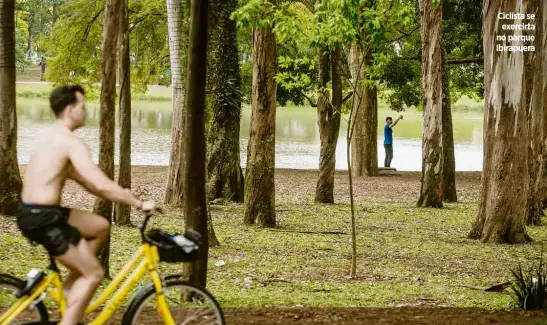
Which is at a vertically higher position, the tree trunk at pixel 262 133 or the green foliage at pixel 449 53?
the green foliage at pixel 449 53

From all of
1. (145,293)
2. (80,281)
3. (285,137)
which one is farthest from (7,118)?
(285,137)

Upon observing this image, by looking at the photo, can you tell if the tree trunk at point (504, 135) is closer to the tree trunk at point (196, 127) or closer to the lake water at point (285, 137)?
the tree trunk at point (196, 127)

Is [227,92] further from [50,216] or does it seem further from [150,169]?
[50,216]

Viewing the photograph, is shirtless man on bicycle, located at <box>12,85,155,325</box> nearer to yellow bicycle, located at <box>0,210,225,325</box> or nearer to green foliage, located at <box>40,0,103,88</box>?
yellow bicycle, located at <box>0,210,225,325</box>

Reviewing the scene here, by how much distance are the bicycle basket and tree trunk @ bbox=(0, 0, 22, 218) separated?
11.0 m

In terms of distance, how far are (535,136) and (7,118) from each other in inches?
405

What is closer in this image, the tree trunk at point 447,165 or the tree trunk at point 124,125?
the tree trunk at point 124,125

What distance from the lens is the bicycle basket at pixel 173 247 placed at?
19.0 feet

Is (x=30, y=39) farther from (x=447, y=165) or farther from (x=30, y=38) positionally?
(x=447, y=165)

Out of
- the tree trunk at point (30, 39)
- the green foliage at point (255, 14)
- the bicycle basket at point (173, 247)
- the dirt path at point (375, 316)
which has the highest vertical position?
the tree trunk at point (30, 39)

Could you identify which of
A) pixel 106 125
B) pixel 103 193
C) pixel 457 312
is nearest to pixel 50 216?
pixel 103 193

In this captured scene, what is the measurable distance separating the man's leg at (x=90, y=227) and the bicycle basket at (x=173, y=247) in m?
0.32

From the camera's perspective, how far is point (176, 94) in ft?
64.5

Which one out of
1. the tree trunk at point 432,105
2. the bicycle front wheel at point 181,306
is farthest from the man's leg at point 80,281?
the tree trunk at point 432,105
